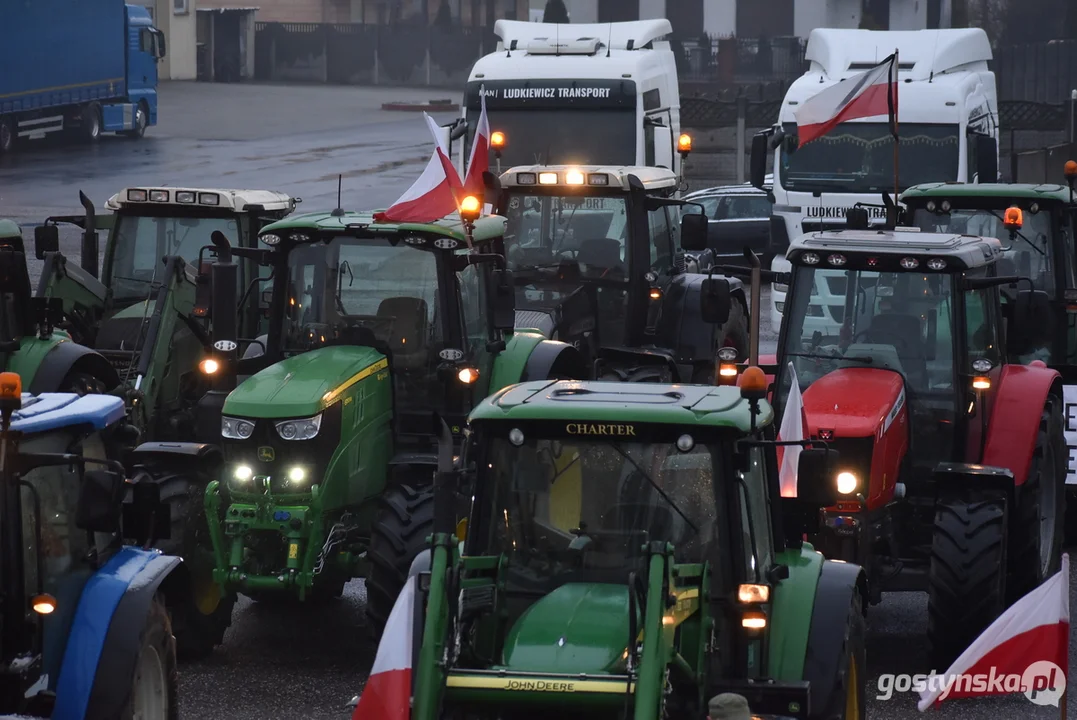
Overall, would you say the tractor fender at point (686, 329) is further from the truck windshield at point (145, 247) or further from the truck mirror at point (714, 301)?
the truck windshield at point (145, 247)

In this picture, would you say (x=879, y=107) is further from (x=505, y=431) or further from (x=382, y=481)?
(x=505, y=431)

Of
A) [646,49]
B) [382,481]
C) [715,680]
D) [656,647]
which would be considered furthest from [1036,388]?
[646,49]

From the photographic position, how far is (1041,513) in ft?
36.6

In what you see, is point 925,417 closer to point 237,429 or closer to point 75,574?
point 237,429

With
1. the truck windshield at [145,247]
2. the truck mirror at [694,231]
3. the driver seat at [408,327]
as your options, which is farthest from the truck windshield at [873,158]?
the driver seat at [408,327]

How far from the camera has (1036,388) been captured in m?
10.8

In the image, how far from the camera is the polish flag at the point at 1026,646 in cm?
684

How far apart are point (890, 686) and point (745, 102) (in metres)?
26.4

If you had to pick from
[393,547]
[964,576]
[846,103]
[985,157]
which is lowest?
[964,576]

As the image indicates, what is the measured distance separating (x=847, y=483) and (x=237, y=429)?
3.40 meters

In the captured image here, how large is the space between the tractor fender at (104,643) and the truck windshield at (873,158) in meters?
15.4

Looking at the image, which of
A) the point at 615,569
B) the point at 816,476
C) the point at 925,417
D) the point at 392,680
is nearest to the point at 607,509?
the point at 615,569

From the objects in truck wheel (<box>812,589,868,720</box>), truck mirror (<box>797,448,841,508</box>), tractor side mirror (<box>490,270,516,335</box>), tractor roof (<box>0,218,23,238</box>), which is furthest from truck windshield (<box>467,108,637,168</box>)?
truck mirror (<box>797,448,841,508</box>)

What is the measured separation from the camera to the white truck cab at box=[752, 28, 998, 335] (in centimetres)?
2133
